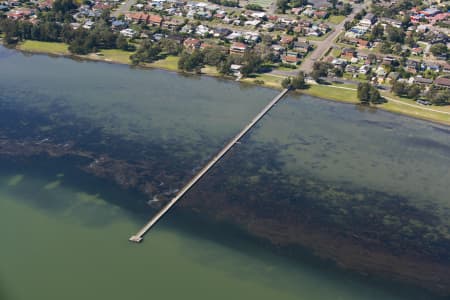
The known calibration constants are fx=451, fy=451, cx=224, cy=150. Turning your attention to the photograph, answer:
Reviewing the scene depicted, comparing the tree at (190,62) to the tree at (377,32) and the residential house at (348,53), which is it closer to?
the residential house at (348,53)

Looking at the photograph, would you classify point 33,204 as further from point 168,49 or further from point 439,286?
point 168,49

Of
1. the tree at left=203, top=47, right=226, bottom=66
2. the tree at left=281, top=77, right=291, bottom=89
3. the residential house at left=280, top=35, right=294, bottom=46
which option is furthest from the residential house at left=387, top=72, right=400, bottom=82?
the tree at left=203, top=47, right=226, bottom=66

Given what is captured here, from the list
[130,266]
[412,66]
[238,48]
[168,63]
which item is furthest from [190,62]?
[130,266]

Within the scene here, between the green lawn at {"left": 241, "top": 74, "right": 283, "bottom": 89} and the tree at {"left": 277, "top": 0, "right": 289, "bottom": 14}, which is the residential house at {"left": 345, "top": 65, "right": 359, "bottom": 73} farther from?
the tree at {"left": 277, "top": 0, "right": 289, "bottom": 14}

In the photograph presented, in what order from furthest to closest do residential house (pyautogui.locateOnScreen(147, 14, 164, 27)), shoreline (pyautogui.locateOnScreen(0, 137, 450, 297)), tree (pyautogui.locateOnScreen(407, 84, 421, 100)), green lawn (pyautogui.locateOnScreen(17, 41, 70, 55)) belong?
residential house (pyautogui.locateOnScreen(147, 14, 164, 27))
green lawn (pyautogui.locateOnScreen(17, 41, 70, 55))
tree (pyautogui.locateOnScreen(407, 84, 421, 100))
shoreline (pyautogui.locateOnScreen(0, 137, 450, 297))

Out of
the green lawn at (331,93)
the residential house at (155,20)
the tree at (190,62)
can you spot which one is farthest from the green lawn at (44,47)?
the green lawn at (331,93)

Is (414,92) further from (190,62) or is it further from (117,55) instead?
(117,55)
